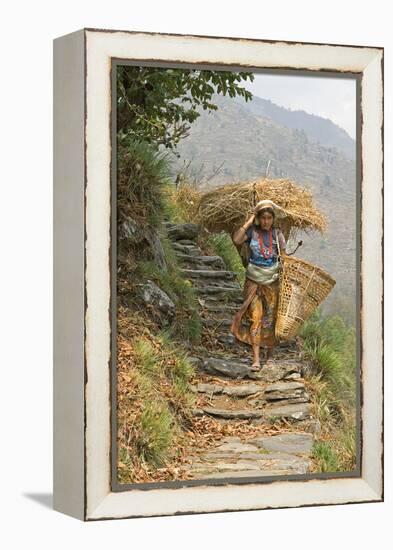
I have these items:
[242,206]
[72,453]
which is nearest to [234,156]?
[242,206]

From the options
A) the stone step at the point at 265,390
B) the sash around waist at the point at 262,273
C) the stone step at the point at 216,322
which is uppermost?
the sash around waist at the point at 262,273

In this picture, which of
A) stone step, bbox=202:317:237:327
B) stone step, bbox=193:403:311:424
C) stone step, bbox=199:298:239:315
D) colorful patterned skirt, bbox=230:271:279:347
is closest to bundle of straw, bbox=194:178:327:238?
colorful patterned skirt, bbox=230:271:279:347

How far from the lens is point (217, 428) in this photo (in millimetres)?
13484

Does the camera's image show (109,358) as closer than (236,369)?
Yes

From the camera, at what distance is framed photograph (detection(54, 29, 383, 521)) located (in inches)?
499

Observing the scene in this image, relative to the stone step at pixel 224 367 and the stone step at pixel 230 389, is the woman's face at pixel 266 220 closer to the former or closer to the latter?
the stone step at pixel 224 367

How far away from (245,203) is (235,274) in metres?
0.55

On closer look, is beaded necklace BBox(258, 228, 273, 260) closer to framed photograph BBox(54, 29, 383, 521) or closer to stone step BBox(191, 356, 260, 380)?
framed photograph BBox(54, 29, 383, 521)

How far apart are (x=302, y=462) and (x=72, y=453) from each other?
1.88 m

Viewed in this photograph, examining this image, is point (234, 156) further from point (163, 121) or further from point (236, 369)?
point (236, 369)

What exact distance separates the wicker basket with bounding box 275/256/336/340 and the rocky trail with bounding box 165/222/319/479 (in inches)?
7.1

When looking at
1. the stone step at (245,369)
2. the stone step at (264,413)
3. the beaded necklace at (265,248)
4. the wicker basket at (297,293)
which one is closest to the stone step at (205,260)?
the beaded necklace at (265,248)

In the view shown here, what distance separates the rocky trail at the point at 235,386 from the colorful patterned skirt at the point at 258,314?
0.06 m

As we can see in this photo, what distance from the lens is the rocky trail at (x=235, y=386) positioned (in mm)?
13492
